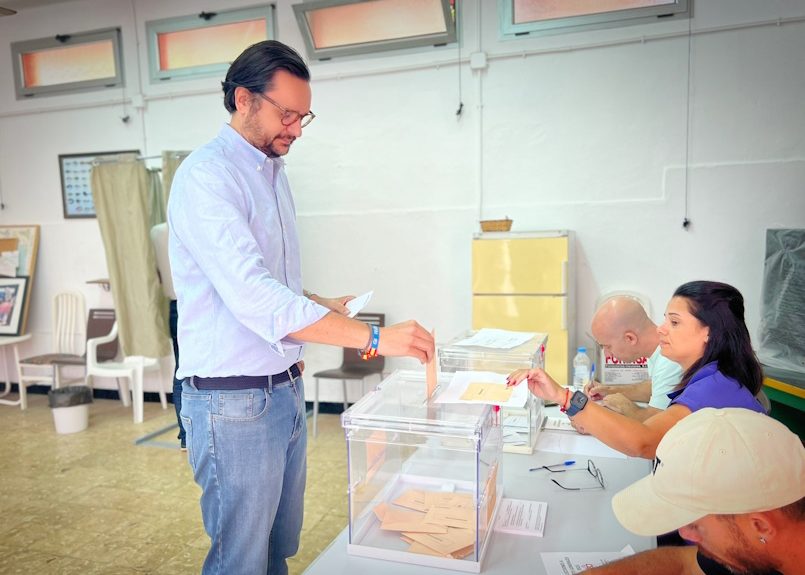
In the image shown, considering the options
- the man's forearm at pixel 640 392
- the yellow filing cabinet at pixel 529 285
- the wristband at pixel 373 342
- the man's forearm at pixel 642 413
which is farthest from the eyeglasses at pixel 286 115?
the yellow filing cabinet at pixel 529 285

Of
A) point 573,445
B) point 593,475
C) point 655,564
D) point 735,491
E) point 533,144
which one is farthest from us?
point 533,144

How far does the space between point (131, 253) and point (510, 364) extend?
3.80 m

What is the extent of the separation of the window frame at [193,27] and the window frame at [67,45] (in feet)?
1.05

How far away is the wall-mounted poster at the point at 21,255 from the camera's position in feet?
18.3

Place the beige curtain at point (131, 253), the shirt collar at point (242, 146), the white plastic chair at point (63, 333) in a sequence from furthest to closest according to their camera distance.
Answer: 1. the white plastic chair at point (63, 333)
2. the beige curtain at point (131, 253)
3. the shirt collar at point (242, 146)

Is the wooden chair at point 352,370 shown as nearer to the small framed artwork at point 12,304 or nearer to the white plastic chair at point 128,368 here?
the white plastic chair at point 128,368

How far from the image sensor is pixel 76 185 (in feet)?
17.9

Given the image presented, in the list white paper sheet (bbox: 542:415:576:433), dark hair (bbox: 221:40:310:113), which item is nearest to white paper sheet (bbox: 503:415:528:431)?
white paper sheet (bbox: 542:415:576:433)

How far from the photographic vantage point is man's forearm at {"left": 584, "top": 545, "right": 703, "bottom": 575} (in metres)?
1.13

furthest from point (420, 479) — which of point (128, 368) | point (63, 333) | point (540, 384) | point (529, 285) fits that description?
point (63, 333)

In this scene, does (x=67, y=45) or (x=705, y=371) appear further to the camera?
(x=67, y=45)

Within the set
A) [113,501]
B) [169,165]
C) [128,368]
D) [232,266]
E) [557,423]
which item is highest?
[169,165]

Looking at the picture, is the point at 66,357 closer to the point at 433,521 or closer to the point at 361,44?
the point at 361,44

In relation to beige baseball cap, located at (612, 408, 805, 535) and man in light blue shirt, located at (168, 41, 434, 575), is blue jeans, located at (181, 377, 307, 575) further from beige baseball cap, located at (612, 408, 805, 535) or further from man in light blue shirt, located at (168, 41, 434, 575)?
beige baseball cap, located at (612, 408, 805, 535)
